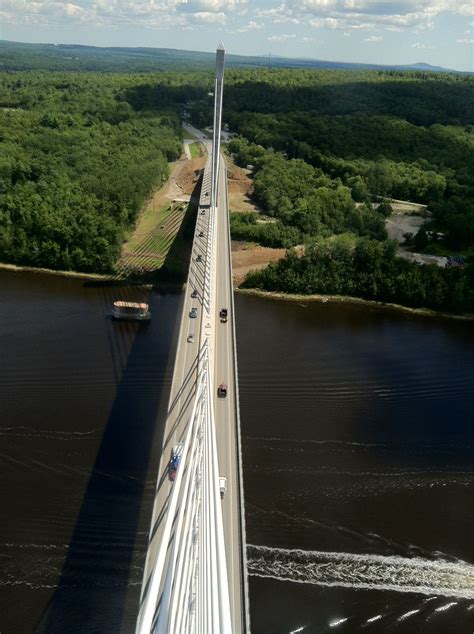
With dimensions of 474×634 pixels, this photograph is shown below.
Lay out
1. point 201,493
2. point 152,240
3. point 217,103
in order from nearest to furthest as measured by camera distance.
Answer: point 201,493
point 217,103
point 152,240

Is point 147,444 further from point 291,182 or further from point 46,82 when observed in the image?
point 46,82

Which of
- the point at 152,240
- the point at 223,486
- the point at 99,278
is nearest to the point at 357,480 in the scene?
the point at 223,486

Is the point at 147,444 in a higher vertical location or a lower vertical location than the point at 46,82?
lower

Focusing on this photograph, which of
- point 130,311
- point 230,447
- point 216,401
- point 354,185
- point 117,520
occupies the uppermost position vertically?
point 354,185

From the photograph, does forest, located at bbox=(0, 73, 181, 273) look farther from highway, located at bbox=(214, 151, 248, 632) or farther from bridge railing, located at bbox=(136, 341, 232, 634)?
bridge railing, located at bbox=(136, 341, 232, 634)

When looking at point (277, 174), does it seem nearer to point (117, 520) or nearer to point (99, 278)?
point (99, 278)

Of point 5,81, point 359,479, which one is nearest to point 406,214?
point 359,479
